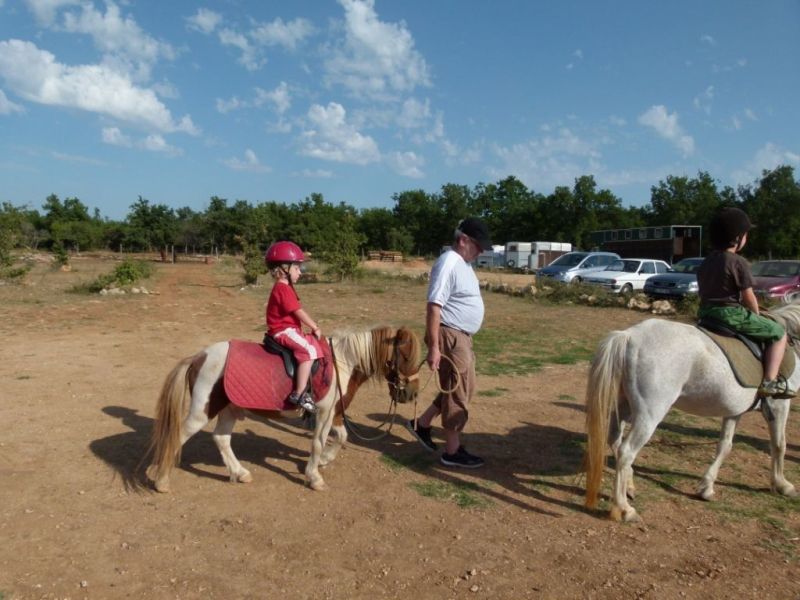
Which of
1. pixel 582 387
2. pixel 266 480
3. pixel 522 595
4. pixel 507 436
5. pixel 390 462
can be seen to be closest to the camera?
pixel 522 595

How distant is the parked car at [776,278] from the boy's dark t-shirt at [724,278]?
10937 millimetres

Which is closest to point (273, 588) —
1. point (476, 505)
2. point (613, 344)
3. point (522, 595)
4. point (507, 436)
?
point (522, 595)

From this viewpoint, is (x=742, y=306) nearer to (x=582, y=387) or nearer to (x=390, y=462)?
(x=390, y=462)

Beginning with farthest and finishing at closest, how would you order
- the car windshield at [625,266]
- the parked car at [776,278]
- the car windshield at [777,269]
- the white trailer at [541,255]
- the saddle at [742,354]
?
the white trailer at [541,255], the car windshield at [625,266], the car windshield at [777,269], the parked car at [776,278], the saddle at [742,354]

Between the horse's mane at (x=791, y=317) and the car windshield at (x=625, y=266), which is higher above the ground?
the car windshield at (x=625, y=266)

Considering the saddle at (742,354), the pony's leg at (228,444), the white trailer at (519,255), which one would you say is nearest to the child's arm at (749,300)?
the saddle at (742,354)

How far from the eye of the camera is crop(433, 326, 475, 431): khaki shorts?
172 inches

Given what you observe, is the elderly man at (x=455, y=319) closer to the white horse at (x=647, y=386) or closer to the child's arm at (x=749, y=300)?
the white horse at (x=647, y=386)

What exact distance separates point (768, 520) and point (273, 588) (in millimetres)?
3258

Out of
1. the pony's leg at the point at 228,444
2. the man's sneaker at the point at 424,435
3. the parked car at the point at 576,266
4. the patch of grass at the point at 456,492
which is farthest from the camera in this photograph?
the parked car at the point at 576,266

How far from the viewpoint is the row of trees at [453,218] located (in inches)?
1721

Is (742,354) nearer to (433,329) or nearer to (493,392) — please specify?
(433,329)

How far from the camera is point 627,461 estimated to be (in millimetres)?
3732

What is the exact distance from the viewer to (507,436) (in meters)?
5.47
